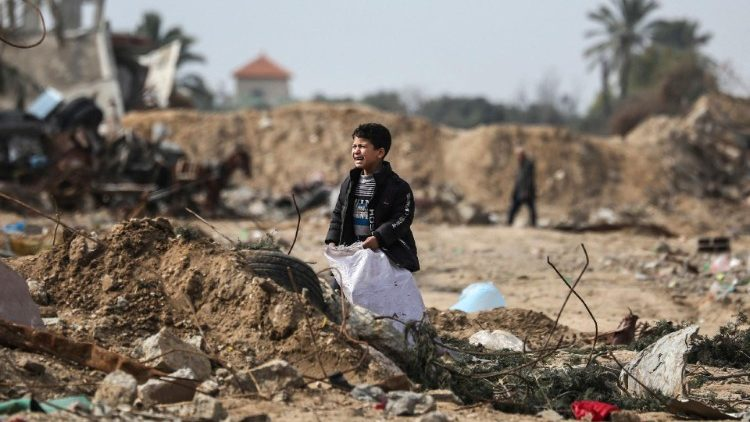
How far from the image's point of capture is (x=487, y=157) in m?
32.5

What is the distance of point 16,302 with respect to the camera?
534 centimetres

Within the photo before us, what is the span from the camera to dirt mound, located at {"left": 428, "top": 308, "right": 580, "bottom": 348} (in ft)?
24.2

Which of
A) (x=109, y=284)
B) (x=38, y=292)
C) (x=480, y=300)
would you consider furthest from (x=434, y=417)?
(x=480, y=300)

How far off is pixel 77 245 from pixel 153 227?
39 cm

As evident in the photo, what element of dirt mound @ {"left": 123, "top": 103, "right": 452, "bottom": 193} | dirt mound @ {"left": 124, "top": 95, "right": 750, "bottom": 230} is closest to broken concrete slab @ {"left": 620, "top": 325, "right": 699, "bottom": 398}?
dirt mound @ {"left": 124, "top": 95, "right": 750, "bottom": 230}

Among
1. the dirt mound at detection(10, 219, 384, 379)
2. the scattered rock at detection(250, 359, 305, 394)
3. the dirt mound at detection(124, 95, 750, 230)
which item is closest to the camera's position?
the scattered rock at detection(250, 359, 305, 394)

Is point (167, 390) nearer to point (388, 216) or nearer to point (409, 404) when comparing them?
point (409, 404)

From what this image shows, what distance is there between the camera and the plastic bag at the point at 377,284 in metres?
5.82

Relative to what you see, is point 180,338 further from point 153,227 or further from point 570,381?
point 570,381

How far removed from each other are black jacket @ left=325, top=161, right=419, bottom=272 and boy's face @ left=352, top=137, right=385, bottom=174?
7 cm

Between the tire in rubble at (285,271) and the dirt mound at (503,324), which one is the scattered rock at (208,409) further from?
the dirt mound at (503,324)

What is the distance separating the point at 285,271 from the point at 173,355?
93 centimetres

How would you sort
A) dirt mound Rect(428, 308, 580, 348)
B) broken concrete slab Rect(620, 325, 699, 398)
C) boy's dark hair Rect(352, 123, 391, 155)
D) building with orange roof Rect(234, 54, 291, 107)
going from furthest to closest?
building with orange roof Rect(234, 54, 291, 107)
dirt mound Rect(428, 308, 580, 348)
boy's dark hair Rect(352, 123, 391, 155)
broken concrete slab Rect(620, 325, 699, 398)

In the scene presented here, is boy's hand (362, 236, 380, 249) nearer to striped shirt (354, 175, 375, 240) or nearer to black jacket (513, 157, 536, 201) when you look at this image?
striped shirt (354, 175, 375, 240)
